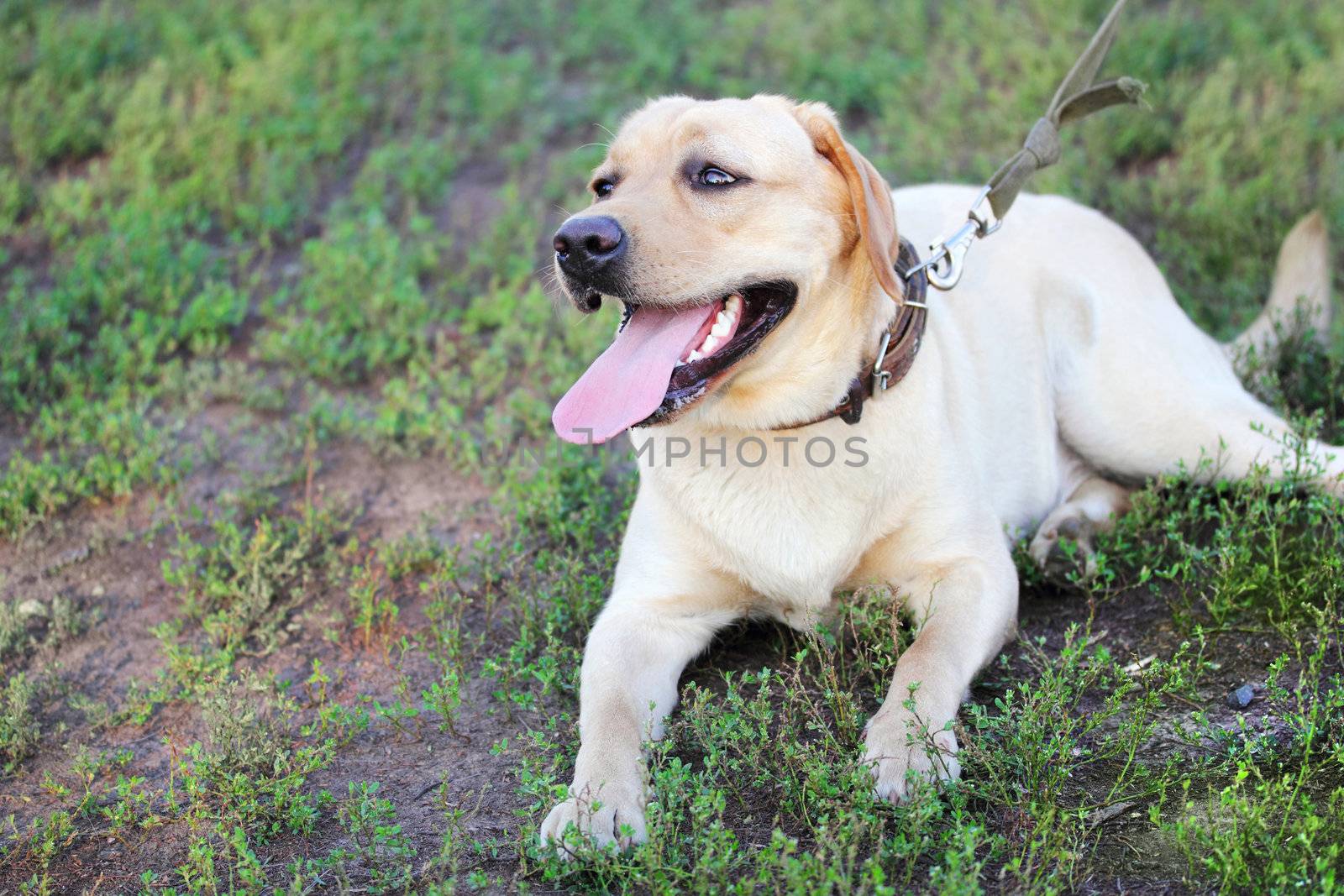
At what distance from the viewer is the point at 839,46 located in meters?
7.47

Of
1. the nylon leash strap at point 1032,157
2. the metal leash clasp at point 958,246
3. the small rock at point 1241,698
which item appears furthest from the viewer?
the nylon leash strap at point 1032,157

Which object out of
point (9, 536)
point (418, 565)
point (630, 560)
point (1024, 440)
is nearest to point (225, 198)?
point (9, 536)

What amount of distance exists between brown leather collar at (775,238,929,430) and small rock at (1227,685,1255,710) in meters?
1.16

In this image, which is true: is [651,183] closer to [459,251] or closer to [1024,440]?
[1024,440]

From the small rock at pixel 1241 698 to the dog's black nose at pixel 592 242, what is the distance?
189 centimetres

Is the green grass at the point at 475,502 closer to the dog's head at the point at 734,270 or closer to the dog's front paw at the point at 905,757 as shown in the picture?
the dog's front paw at the point at 905,757

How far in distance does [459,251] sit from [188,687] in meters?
3.05

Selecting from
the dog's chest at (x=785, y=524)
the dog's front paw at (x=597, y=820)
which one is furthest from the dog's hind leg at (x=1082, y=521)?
the dog's front paw at (x=597, y=820)

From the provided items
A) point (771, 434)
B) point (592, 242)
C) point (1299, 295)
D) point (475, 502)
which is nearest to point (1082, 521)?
point (771, 434)

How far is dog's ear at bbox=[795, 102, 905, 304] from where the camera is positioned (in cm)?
299

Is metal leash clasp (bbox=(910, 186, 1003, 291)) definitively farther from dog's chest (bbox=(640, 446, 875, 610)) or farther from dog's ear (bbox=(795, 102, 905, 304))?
dog's chest (bbox=(640, 446, 875, 610))

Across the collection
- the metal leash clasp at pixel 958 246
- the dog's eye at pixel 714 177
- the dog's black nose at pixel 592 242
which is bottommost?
the metal leash clasp at pixel 958 246

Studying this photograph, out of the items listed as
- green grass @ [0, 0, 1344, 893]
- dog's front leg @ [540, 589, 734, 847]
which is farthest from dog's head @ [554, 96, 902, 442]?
green grass @ [0, 0, 1344, 893]

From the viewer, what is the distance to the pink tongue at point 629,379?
298cm
